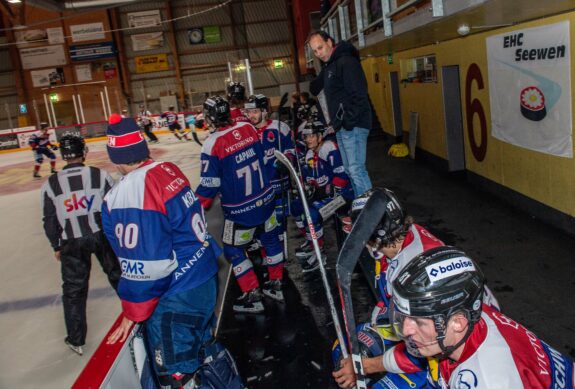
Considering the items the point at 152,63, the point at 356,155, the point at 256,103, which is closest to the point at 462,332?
the point at 356,155

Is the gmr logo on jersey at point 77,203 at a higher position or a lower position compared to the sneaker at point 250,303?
higher

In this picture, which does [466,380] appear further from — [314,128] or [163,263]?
[314,128]

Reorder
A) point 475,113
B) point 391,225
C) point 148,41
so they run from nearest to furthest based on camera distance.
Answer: point 391,225 < point 475,113 < point 148,41

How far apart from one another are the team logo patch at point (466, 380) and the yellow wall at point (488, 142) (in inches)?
168

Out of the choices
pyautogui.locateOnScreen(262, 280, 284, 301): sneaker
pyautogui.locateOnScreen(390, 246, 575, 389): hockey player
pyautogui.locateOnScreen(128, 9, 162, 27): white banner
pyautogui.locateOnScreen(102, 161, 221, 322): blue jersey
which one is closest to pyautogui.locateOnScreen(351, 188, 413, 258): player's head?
pyautogui.locateOnScreen(390, 246, 575, 389): hockey player

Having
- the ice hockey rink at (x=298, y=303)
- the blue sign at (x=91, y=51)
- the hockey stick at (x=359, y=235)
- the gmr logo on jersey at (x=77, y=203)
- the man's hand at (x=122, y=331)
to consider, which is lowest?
the ice hockey rink at (x=298, y=303)

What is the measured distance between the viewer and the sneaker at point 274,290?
179 inches

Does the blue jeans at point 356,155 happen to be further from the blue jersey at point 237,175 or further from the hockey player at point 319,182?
the blue jersey at point 237,175

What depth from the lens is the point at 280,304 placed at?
4465mm

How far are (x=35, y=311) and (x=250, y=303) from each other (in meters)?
2.33

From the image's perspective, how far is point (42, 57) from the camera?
90.1 feet

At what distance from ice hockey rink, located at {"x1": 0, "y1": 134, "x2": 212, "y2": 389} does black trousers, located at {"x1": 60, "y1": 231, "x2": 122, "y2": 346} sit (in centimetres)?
24

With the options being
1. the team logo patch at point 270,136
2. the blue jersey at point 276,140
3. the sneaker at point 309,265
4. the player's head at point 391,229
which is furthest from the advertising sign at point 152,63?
the player's head at point 391,229

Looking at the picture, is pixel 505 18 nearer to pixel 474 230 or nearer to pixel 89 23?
pixel 474 230
